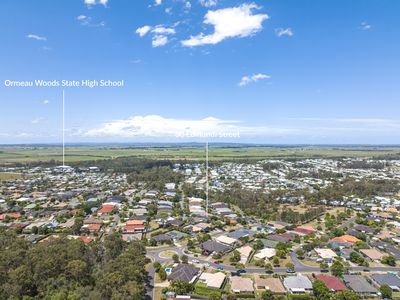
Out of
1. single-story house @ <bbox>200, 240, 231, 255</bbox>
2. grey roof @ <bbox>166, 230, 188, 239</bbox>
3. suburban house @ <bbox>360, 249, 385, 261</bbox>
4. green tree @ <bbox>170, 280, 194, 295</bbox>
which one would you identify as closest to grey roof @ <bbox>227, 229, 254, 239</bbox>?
single-story house @ <bbox>200, 240, 231, 255</bbox>

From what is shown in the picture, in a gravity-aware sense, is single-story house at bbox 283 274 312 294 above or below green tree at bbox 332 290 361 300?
below

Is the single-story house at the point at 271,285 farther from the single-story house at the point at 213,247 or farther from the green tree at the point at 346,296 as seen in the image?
the single-story house at the point at 213,247

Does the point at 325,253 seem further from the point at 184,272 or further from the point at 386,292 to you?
the point at 184,272

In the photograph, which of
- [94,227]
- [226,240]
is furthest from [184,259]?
[94,227]

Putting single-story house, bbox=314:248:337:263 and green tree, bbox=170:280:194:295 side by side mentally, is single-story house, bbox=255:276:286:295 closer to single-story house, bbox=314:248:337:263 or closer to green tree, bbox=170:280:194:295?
green tree, bbox=170:280:194:295

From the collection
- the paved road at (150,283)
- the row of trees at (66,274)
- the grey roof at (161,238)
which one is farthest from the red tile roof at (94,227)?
the paved road at (150,283)

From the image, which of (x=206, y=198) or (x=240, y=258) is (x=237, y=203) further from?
(x=240, y=258)
